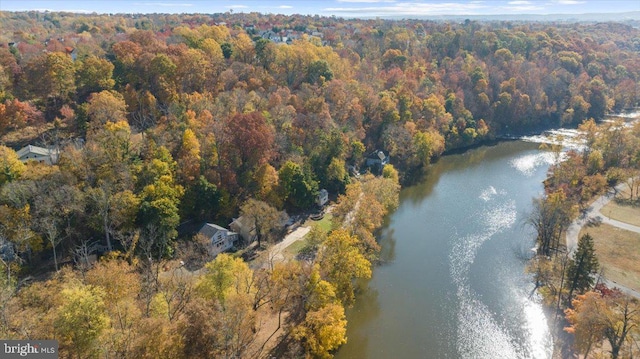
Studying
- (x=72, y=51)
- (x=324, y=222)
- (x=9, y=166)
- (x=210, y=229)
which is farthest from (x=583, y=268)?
(x=72, y=51)

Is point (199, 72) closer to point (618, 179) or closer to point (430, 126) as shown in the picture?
point (430, 126)

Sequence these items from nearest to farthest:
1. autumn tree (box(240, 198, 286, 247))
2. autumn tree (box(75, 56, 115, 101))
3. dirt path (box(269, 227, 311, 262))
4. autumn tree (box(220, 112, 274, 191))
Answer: dirt path (box(269, 227, 311, 262)) → autumn tree (box(240, 198, 286, 247)) → autumn tree (box(220, 112, 274, 191)) → autumn tree (box(75, 56, 115, 101))

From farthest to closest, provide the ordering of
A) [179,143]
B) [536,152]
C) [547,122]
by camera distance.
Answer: [547,122] < [536,152] < [179,143]

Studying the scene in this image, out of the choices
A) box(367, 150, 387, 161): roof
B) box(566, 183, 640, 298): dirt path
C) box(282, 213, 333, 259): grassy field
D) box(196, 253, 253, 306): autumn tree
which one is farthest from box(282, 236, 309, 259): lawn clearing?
box(566, 183, 640, 298): dirt path

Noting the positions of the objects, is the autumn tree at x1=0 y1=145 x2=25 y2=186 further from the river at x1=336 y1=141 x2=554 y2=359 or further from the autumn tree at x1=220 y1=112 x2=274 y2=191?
the river at x1=336 y1=141 x2=554 y2=359

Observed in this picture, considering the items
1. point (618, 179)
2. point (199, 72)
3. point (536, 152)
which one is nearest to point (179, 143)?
point (199, 72)
